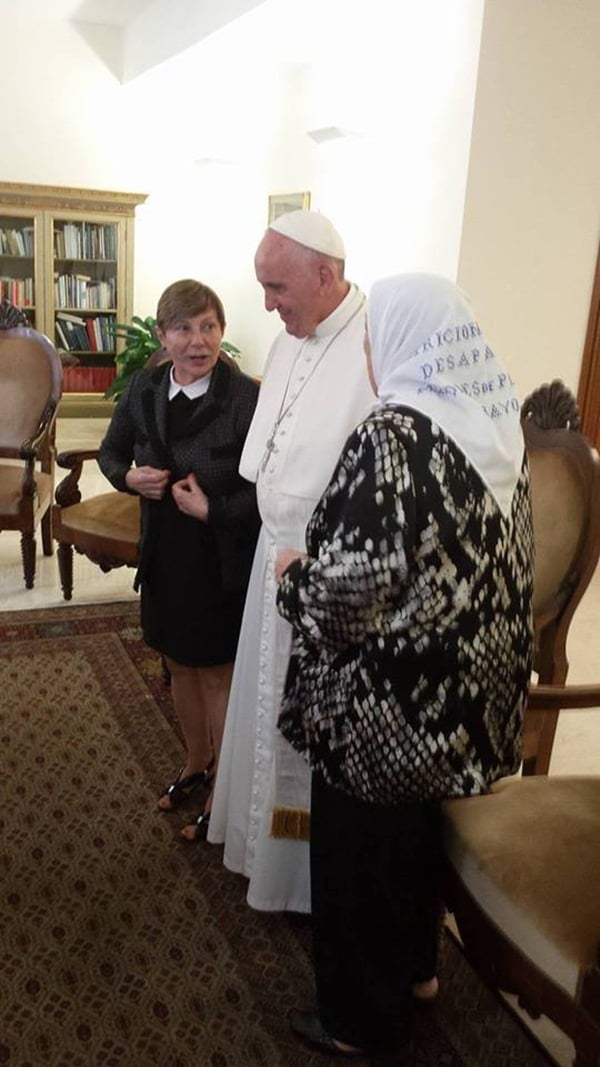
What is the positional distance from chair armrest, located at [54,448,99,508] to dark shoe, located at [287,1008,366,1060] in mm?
2237

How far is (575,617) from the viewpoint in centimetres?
396

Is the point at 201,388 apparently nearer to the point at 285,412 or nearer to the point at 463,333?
the point at 285,412

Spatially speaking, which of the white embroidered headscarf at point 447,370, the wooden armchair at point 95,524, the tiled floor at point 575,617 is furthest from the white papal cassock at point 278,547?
the wooden armchair at point 95,524

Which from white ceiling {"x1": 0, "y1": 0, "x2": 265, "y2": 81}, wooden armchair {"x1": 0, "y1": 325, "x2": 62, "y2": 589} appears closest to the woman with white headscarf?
wooden armchair {"x1": 0, "y1": 325, "x2": 62, "y2": 589}

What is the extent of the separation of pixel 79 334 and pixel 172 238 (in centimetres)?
113

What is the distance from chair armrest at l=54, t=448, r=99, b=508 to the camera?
11.2 feet

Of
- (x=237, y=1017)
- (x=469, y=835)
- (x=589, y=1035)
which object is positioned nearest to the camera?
(x=589, y=1035)

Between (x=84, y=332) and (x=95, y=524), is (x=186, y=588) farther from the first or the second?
(x=84, y=332)

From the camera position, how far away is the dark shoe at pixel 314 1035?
160 cm

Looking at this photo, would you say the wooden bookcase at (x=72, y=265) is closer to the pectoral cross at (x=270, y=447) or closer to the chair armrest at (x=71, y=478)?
the chair armrest at (x=71, y=478)

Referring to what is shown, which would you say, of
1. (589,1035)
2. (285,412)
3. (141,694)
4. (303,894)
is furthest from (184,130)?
(589,1035)

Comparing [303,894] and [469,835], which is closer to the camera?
[469,835]

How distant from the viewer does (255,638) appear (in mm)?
1876

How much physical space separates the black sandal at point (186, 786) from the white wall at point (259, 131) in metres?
2.74
